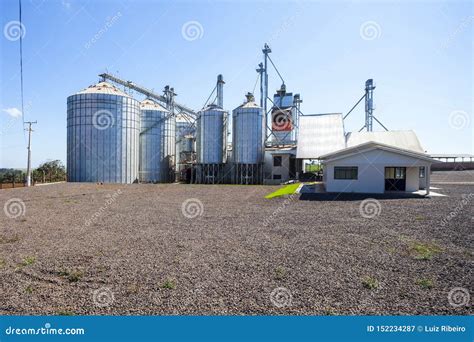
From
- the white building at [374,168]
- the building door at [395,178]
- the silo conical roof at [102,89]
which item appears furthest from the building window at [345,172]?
the silo conical roof at [102,89]

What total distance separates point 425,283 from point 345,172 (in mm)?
19395

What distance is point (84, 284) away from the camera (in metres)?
5.91

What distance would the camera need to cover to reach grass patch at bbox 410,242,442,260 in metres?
7.73

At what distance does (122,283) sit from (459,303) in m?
6.78

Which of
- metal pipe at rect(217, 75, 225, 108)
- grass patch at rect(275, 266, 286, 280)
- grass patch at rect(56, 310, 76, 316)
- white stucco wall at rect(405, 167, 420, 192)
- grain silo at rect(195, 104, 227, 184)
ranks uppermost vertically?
metal pipe at rect(217, 75, 225, 108)

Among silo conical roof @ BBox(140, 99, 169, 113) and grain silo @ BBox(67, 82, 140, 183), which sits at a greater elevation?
silo conical roof @ BBox(140, 99, 169, 113)

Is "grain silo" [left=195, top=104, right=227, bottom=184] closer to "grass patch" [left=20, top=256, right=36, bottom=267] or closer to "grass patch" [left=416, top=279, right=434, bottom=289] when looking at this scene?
"grass patch" [left=20, top=256, right=36, bottom=267]

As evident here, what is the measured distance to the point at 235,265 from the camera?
22.9ft

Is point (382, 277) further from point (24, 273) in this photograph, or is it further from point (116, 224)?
point (116, 224)

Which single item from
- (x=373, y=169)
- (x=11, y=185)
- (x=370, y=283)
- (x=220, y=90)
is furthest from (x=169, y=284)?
(x=220, y=90)

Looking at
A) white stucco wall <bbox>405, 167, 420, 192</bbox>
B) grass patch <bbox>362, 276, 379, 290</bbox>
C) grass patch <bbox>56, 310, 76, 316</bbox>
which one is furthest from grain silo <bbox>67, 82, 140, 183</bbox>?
grass patch <bbox>362, 276, 379, 290</bbox>

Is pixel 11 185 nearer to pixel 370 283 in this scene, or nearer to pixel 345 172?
pixel 345 172

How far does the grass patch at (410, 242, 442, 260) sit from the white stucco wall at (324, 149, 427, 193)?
15.6m

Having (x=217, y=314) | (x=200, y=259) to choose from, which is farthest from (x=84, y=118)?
(x=217, y=314)
